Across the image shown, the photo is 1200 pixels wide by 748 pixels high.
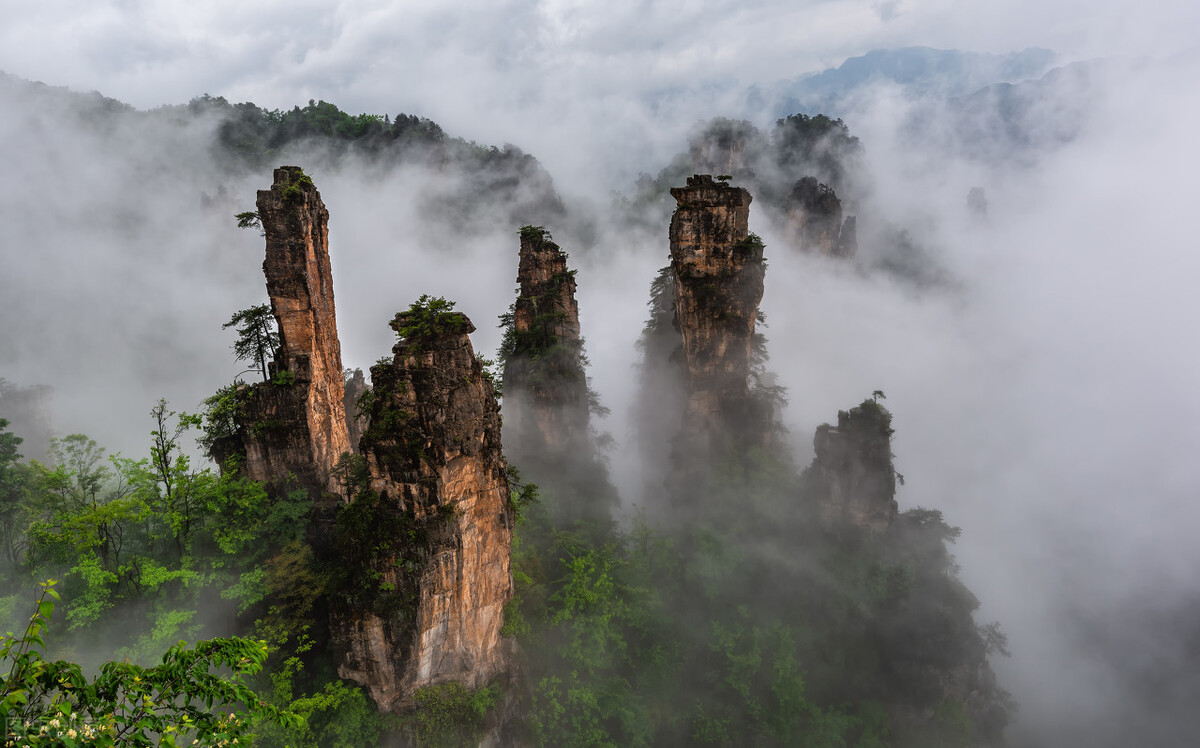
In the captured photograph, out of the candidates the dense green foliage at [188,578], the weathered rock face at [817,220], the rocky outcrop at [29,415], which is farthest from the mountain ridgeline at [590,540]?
the weathered rock face at [817,220]

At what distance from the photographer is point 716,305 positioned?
3628 cm

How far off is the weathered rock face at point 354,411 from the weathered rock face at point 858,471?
30773mm

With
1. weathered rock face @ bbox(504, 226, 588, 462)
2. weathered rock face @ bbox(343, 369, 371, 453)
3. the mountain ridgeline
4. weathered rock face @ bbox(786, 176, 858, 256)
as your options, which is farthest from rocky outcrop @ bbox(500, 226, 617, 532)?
weathered rock face @ bbox(786, 176, 858, 256)

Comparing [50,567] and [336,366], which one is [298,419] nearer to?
[336,366]

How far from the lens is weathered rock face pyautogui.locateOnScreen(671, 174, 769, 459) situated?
35094 millimetres

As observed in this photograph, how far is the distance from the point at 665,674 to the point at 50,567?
91.8 feet

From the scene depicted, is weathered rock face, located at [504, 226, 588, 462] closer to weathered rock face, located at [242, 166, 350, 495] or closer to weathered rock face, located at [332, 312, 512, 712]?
weathered rock face, located at [242, 166, 350, 495]

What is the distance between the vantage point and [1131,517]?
7344 cm

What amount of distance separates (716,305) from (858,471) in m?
14.8

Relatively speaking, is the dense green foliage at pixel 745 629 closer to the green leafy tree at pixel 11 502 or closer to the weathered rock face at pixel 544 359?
the weathered rock face at pixel 544 359

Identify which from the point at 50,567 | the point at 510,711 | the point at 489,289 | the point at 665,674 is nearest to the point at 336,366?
the point at 50,567

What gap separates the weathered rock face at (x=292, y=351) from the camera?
79.5ft

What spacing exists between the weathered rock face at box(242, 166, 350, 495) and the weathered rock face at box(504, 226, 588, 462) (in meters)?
15.4

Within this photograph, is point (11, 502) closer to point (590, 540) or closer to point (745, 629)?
point (590, 540)
